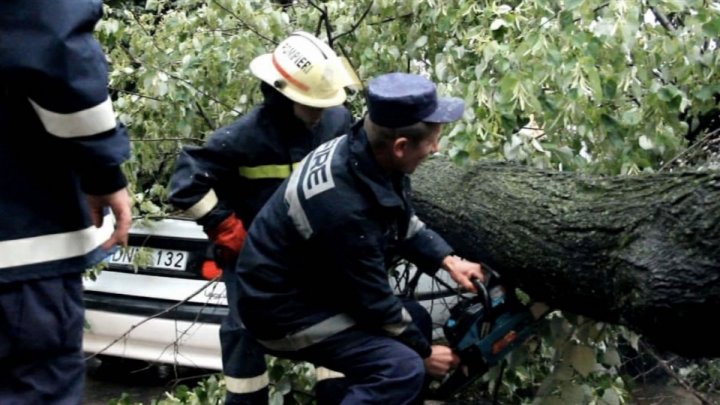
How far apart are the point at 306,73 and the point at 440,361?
1199 millimetres

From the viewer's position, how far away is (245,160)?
434cm

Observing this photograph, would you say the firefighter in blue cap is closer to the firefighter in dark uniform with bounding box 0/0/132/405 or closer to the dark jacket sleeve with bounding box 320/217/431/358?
the dark jacket sleeve with bounding box 320/217/431/358

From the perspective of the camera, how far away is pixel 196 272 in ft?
19.1

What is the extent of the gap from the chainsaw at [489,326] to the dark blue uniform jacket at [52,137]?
1469mm

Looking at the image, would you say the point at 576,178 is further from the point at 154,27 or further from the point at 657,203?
the point at 154,27

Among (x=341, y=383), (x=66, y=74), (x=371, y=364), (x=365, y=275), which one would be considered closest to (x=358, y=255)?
(x=365, y=275)

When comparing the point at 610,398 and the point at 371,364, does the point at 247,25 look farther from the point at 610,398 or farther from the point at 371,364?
the point at 610,398

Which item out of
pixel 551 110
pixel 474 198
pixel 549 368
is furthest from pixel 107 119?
pixel 549 368

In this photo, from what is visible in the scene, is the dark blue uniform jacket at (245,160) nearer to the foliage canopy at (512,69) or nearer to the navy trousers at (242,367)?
the navy trousers at (242,367)

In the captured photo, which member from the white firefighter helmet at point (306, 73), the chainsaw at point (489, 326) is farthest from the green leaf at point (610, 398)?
the white firefighter helmet at point (306, 73)

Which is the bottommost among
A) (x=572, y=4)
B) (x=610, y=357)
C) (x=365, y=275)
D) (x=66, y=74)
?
(x=610, y=357)

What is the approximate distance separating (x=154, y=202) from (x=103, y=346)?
2.69ft

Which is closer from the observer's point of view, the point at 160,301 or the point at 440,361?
the point at 440,361

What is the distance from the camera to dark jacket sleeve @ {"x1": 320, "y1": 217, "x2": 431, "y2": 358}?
11.4 ft
